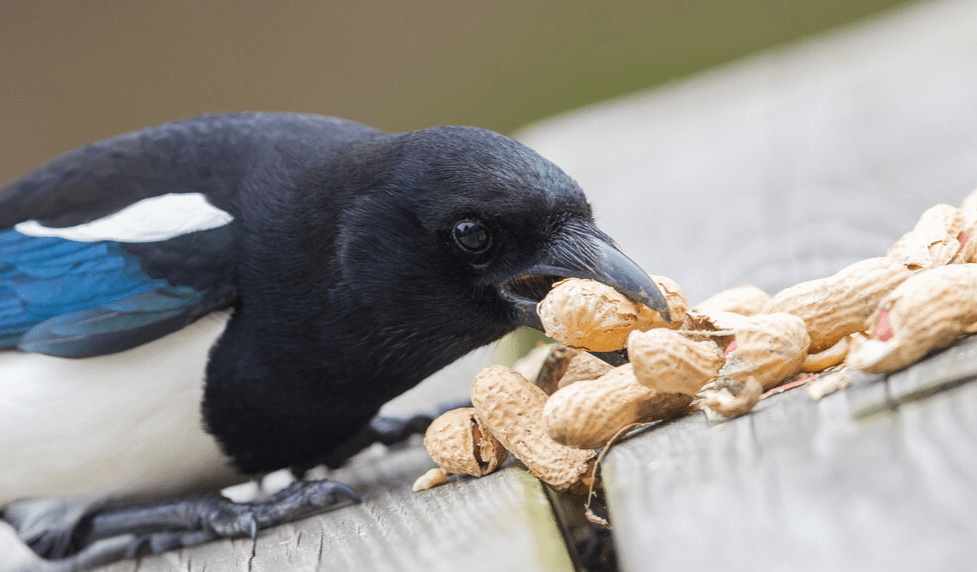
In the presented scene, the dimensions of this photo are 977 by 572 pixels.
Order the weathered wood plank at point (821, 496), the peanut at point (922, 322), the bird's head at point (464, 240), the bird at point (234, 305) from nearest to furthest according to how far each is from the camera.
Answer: the weathered wood plank at point (821, 496) → the peanut at point (922, 322) → the bird's head at point (464, 240) → the bird at point (234, 305)

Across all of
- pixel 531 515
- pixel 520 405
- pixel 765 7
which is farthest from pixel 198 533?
pixel 765 7

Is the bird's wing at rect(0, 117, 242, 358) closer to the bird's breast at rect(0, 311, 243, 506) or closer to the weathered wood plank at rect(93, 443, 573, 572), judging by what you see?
the bird's breast at rect(0, 311, 243, 506)

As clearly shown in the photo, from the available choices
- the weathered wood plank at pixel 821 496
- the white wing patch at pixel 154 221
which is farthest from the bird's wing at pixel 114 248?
the weathered wood plank at pixel 821 496

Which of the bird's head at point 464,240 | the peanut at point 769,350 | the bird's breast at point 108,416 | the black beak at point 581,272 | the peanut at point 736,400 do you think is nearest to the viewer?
the peanut at point 736,400

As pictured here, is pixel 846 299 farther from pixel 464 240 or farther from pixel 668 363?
pixel 464 240

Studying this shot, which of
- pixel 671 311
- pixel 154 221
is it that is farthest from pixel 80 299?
pixel 671 311

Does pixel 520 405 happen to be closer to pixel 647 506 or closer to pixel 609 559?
pixel 609 559

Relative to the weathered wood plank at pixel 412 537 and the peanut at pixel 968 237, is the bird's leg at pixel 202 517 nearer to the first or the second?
the weathered wood plank at pixel 412 537
